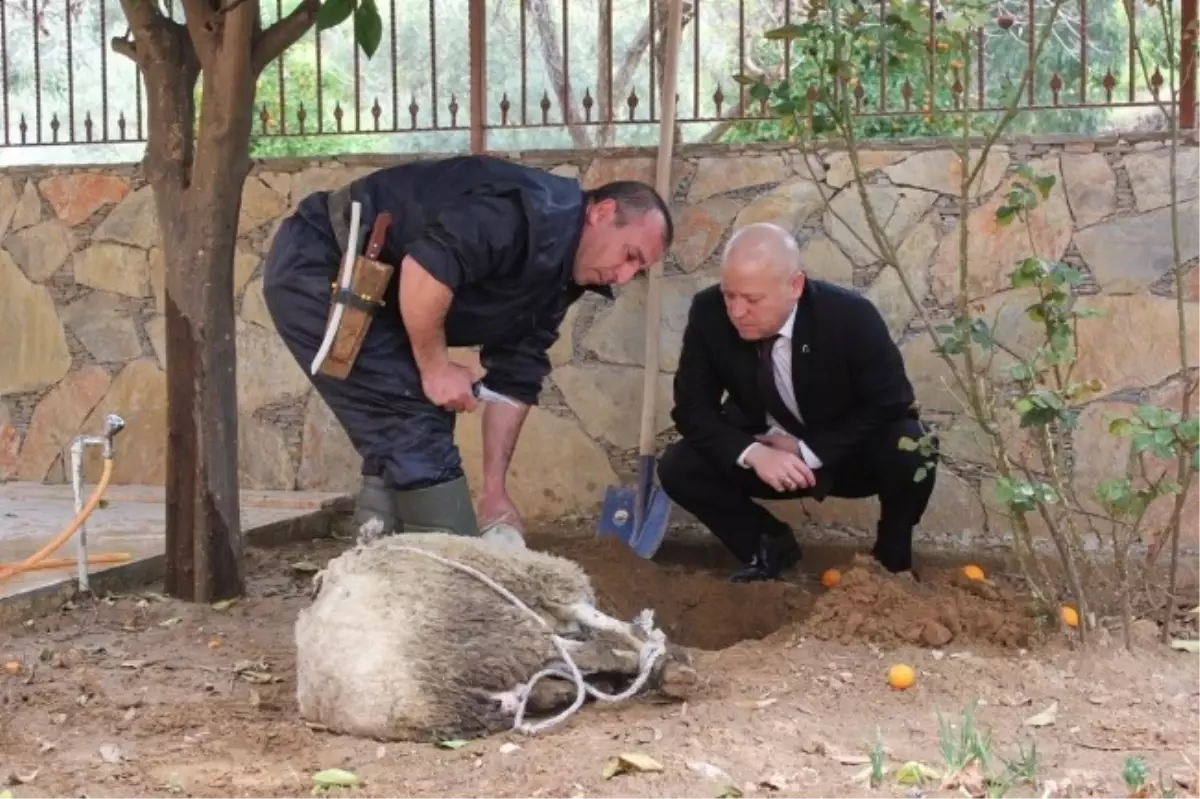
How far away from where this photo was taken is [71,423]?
6219mm

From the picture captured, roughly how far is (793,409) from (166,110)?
2104mm

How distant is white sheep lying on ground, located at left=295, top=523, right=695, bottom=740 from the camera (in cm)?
280

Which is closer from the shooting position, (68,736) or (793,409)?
(68,736)

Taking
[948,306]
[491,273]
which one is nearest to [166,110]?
[491,273]

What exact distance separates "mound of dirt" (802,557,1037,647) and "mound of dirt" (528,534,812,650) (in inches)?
13.9

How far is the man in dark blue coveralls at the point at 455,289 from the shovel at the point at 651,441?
142 cm

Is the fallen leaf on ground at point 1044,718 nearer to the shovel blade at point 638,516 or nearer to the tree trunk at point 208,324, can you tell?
the shovel blade at point 638,516

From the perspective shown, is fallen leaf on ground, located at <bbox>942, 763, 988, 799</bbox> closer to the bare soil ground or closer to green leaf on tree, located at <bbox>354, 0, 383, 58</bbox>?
the bare soil ground

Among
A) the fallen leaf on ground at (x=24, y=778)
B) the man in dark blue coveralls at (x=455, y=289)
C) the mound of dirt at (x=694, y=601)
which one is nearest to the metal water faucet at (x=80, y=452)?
the man in dark blue coveralls at (x=455, y=289)

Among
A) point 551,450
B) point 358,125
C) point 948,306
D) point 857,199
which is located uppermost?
point 358,125

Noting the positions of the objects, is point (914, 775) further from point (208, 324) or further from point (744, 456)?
point (208, 324)

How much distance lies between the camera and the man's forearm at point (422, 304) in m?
3.21

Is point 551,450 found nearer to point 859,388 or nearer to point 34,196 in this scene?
point 859,388

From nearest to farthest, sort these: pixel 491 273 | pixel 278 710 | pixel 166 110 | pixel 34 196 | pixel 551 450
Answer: pixel 278 710 < pixel 491 273 < pixel 166 110 < pixel 551 450 < pixel 34 196
